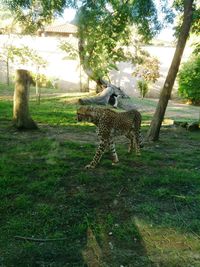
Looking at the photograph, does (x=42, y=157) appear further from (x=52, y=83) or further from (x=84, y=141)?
(x=52, y=83)

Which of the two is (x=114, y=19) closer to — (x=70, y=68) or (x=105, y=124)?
(x=105, y=124)

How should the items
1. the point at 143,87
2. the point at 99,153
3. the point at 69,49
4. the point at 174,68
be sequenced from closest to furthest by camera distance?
the point at 99,153
the point at 174,68
the point at 69,49
the point at 143,87

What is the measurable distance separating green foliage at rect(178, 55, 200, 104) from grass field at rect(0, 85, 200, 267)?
55.2 ft

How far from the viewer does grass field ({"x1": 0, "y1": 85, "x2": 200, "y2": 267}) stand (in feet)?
14.7

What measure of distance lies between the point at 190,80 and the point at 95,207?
2154cm

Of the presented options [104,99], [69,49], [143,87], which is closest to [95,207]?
[104,99]

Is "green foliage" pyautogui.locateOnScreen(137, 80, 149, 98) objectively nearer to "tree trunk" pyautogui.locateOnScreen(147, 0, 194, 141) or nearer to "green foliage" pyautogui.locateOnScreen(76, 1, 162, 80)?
"green foliage" pyautogui.locateOnScreen(76, 1, 162, 80)

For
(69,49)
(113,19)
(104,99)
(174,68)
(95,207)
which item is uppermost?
(113,19)

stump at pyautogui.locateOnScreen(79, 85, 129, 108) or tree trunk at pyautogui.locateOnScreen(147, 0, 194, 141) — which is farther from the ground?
tree trunk at pyautogui.locateOnScreen(147, 0, 194, 141)

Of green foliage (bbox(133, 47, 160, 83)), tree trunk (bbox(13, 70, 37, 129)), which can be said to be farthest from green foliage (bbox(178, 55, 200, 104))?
tree trunk (bbox(13, 70, 37, 129))

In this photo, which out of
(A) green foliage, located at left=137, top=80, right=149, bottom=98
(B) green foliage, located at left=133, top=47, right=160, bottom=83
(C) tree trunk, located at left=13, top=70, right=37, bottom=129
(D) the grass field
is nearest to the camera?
(D) the grass field

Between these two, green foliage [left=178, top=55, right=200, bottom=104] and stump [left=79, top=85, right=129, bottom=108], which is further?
green foliage [left=178, top=55, right=200, bottom=104]

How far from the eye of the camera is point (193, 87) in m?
25.9

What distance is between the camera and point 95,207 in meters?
5.72
